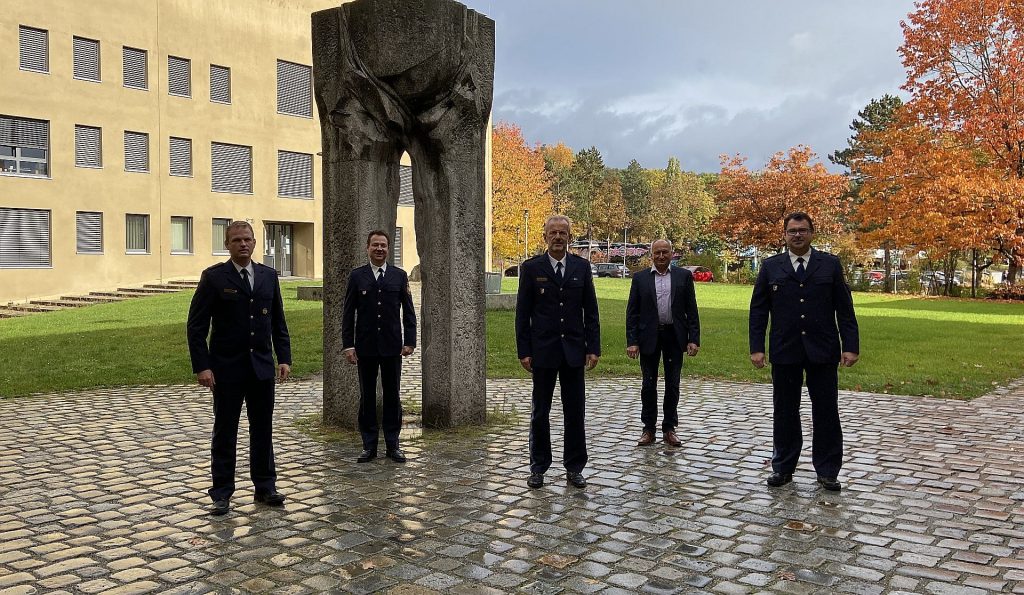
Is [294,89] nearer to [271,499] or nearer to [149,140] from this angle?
[149,140]

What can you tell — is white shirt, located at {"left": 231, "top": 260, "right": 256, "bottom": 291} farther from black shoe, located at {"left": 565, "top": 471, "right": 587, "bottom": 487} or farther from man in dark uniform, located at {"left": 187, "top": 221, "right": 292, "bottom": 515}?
black shoe, located at {"left": 565, "top": 471, "right": 587, "bottom": 487}

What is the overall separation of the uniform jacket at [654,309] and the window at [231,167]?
3250 centimetres

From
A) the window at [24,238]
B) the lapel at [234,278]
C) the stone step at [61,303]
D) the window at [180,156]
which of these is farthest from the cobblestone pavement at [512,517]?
the window at [180,156]

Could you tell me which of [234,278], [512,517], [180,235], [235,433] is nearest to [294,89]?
[180,235]

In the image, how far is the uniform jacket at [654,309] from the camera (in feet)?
27.6

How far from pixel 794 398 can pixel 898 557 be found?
2.02m

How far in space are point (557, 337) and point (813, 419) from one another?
217 cm

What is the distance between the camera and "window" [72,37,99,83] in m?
32.9

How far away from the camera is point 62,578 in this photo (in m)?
4.90

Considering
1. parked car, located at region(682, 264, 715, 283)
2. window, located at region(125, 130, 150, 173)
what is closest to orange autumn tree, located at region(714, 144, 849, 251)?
parked car, located at region(682, 264, 715, 283)

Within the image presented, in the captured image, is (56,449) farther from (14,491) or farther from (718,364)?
(718,364)

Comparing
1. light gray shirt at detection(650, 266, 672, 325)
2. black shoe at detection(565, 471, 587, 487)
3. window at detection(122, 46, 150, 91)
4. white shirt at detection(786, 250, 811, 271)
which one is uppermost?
window at detection(122, 46, 150, 91)

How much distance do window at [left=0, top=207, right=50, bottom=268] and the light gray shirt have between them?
98.0 ft

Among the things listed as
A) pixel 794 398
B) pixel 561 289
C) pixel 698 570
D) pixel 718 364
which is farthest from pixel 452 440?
pixel 718 364
